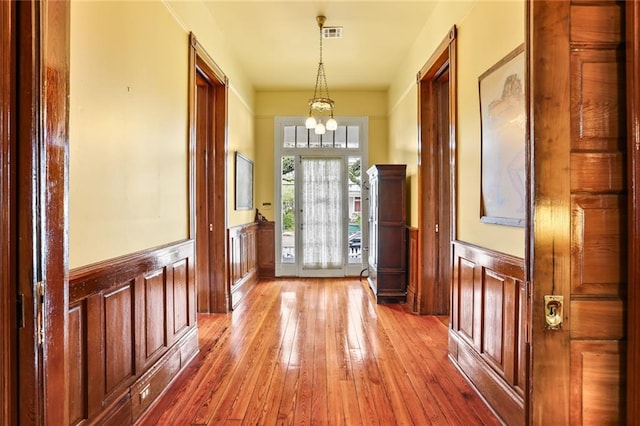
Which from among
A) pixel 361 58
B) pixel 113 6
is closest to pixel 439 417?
pixel 113 6

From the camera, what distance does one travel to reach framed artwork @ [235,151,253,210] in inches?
191

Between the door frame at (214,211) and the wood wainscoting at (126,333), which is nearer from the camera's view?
the wood wainscoting at (126,333)

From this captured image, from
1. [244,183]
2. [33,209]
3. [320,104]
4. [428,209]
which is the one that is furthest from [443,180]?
[33,209]

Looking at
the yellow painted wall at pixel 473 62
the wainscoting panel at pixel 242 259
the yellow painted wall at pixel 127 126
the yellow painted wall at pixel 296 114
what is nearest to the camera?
the yellow painted wall at pixel 127 126

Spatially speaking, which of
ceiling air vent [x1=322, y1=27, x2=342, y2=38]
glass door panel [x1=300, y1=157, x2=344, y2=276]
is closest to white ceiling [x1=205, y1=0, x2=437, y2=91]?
ceiling air vent [x1=322, y1=27, x2=342, y2=38]

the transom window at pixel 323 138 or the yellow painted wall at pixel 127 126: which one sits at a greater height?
the transom window at pixel 323 138

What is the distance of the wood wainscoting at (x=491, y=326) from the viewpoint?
200 centimetres

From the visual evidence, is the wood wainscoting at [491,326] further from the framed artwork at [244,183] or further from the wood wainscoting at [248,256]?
the framed artwork at [244,183]

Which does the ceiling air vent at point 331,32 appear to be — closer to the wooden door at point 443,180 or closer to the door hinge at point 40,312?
the wooden door at point 443,180

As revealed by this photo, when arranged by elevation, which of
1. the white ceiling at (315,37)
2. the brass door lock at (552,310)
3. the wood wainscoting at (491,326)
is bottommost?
the wood wainscoting at (491,326)

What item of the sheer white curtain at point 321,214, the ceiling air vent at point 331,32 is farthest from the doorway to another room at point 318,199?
the ceiling air vent at point 331,32

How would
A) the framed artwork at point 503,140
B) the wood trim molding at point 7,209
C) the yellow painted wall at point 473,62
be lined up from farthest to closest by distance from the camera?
the yellow painted wall at point 473,62, the framed artwork at point 503,140, the wood trim molding at point 7,209

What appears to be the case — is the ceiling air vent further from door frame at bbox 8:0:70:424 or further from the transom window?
door frame at bbox 8:0:70:424

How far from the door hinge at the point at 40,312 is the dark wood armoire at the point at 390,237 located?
4.03 metres
